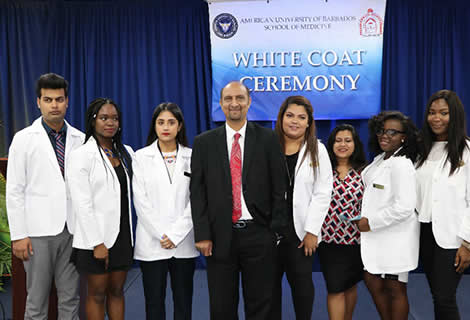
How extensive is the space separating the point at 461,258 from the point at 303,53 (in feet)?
8.81

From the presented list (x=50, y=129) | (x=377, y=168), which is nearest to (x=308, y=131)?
(x=377, y=168)

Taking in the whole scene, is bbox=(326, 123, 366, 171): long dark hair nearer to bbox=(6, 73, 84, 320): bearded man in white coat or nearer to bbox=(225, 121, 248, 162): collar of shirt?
bbox=(225, 121, 248, 162): collar of shirt

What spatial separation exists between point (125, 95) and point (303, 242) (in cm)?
299

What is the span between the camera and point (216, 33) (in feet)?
13.6

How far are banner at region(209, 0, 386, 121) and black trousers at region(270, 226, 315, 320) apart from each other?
2.20 meters

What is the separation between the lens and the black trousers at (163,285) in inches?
87.0

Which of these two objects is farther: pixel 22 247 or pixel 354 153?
pixel 354 153

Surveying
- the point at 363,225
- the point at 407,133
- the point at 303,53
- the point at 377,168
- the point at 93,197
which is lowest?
the point at 363,225

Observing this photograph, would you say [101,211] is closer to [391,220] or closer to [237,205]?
[237,205]

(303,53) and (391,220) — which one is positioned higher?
Result: (303,53)

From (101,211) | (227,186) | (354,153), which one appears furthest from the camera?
(354,153)

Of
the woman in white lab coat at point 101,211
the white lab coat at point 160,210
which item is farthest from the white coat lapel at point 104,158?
the white lab coat at point 160,210

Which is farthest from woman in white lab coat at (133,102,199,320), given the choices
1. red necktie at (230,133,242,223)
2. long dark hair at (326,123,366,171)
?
long dark hair at (326,123,366,171)

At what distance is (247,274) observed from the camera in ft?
6.91
